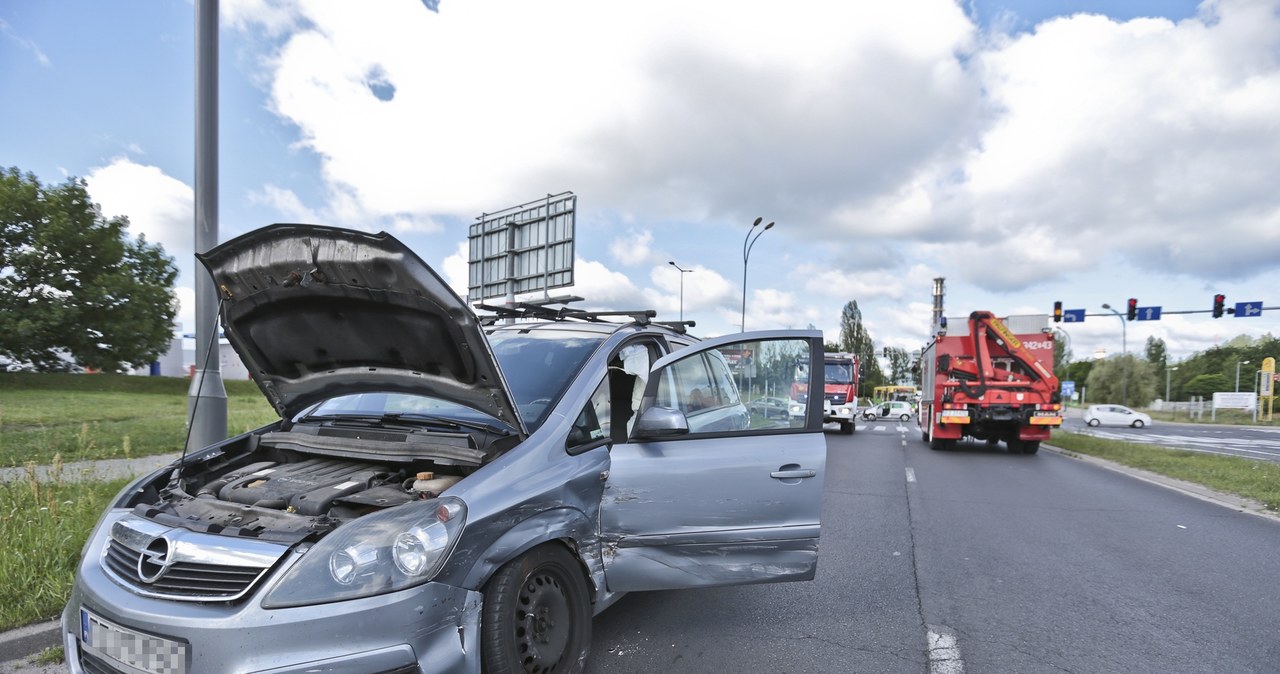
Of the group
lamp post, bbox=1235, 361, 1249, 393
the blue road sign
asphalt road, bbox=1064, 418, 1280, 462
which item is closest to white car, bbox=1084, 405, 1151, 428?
asphalt road, bbox=1064, 418, 1280, 462

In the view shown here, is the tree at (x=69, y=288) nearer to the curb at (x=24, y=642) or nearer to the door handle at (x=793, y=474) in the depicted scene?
the curb at (x=24, y=642)

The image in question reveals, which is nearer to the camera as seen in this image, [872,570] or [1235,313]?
[872,570]

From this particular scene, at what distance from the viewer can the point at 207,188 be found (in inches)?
212

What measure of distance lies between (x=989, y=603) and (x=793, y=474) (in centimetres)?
197

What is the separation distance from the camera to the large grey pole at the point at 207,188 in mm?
5297

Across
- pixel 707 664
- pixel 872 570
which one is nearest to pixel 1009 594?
pixel 872 570

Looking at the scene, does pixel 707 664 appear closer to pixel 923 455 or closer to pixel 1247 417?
pixel 923 455

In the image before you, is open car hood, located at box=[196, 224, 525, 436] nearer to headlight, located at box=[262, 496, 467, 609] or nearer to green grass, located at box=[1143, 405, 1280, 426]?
headlight, located at box=[262, 496, 467, 609]

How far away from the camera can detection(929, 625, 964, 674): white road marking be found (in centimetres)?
328

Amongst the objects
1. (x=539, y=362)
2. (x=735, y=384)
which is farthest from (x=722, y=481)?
(x=539, y=362)

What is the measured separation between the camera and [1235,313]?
2730 centimetres

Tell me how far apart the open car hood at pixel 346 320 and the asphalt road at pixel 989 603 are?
160cm

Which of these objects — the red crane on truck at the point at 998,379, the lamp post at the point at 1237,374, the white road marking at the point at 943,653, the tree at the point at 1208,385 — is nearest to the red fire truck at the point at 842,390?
the red crane on truck at the point at 998,379

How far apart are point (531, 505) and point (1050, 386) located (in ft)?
49.3
